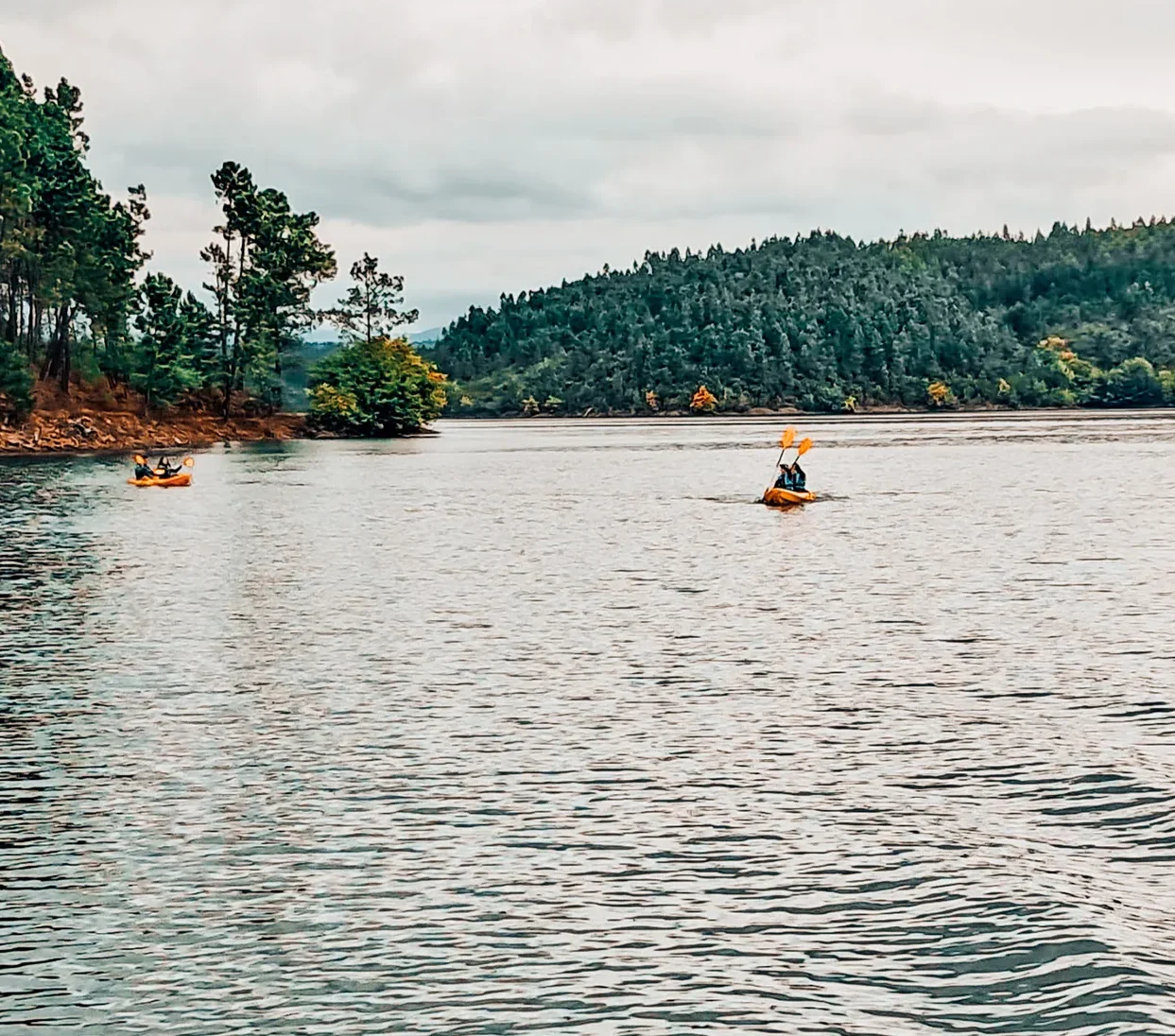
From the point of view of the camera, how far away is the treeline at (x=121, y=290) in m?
134

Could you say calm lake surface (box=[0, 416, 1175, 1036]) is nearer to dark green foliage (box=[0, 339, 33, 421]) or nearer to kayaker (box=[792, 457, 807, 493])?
kayaker (box=[792, 457, 807, 493])

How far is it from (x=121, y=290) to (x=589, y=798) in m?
134

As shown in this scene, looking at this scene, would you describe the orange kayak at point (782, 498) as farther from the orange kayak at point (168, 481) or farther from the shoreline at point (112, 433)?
the shoreline at point (112, 433)

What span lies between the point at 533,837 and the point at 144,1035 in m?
7.14

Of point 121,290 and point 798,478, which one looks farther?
point 121,290

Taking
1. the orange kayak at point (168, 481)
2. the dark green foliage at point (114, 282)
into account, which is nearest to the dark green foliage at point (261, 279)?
the dark green foliage at point (114, 282)

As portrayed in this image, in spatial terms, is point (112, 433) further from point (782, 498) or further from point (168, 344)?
point (782, 498)

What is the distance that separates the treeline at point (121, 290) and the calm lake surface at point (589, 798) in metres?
87.7

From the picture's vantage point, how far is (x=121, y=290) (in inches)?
5763

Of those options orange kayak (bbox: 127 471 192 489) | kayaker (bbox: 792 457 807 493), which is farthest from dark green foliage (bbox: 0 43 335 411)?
kayaker (bbox: 792 457 807 493)

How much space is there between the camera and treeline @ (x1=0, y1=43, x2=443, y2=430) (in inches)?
5276

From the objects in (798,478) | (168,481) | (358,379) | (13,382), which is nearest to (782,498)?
(798,478)

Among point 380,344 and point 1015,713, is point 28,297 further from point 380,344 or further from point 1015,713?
point 1015,713

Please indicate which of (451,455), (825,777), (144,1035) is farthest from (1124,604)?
(451,455)
